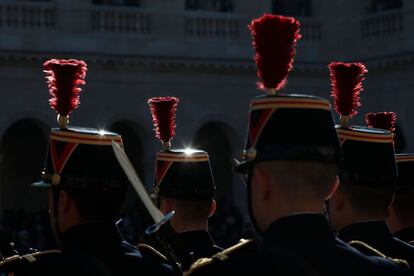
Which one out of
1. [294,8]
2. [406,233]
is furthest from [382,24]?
[406,233]

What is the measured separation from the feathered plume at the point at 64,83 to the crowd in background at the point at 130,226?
601 inches

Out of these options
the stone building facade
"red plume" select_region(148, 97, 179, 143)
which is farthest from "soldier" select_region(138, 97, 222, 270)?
the stone building facade

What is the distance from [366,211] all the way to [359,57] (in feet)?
72.1

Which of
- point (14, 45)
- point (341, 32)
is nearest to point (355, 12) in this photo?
point (341, 32)

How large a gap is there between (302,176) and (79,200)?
4.71 ft

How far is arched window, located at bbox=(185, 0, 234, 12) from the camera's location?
86.4ft

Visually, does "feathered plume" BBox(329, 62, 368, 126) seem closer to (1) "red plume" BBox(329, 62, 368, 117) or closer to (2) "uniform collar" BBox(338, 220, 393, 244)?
(1) "red plume" BBox(329, 62, 368, 117)

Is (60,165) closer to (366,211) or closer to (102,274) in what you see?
(102,274)

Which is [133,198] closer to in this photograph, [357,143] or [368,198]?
[357,143]

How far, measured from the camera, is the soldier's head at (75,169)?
16.7ft

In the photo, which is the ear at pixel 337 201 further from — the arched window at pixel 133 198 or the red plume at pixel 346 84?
the arched window at pixel 133 198

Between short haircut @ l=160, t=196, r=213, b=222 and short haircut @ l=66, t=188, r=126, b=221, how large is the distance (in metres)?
1.26

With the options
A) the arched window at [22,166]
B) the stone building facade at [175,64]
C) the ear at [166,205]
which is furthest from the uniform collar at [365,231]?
the arched window at [22,166]

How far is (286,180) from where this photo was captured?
399 centimetres
